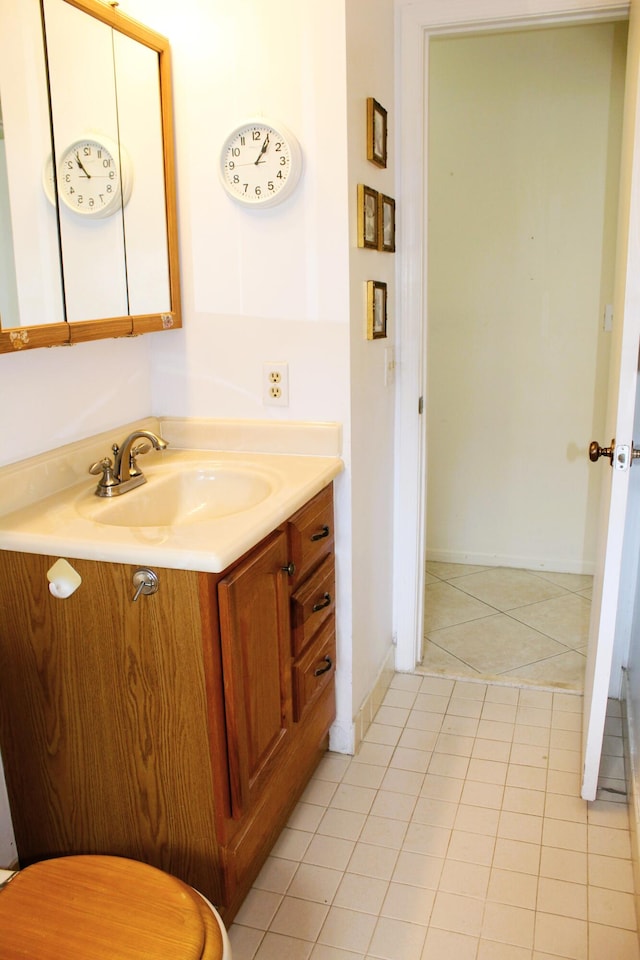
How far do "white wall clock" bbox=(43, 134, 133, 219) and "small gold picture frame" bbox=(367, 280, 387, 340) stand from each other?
0.67 m

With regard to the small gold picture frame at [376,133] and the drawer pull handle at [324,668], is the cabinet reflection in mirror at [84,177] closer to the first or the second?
the small gold picture frame at [376,133]

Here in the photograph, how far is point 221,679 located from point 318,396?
0.85 metres

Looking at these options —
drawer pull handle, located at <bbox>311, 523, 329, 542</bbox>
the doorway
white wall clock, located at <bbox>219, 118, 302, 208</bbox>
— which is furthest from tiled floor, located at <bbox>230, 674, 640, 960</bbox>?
white wall clock, located at <bbox>219, 118, 302, 208</bbox>

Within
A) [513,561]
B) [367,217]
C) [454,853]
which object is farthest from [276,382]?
[513,561]

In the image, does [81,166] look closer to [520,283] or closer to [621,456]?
[621,456]

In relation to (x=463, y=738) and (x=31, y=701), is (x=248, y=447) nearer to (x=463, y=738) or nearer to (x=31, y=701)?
(x=31, y=701)

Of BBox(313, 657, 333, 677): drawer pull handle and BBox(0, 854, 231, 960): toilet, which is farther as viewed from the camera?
BBox(313, 657, 333, 677): drawer pull handle

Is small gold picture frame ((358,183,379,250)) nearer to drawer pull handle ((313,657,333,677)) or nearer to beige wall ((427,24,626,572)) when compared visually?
drawer pull handle ((313,657,333,677))

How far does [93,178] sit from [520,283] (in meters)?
2.16

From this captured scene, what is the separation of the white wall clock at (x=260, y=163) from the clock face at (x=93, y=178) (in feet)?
0.85

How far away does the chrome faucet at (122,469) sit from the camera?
1754 millimetres

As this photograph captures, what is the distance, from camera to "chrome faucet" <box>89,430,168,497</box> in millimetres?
1754

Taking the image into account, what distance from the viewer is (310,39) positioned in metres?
1.87

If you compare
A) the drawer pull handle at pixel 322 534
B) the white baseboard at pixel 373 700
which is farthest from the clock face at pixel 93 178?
the white baseboard at pixel 373 700
